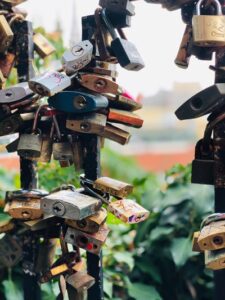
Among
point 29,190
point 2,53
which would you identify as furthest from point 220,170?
point 2,53

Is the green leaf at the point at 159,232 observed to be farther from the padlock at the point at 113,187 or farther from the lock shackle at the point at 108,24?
the lock shackle at the point at 108,24

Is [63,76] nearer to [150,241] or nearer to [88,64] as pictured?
[88,64]

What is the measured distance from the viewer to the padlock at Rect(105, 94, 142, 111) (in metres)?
0.97

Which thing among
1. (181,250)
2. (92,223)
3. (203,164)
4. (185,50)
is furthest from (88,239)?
(181,250)

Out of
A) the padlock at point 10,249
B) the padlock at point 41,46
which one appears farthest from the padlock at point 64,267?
the padlock at point 41,46

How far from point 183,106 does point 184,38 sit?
0.13 metres

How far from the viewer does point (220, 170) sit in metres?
0.88

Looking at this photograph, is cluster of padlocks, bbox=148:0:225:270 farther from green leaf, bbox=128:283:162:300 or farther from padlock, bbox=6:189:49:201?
green leaf, bbox=128:283:162:300

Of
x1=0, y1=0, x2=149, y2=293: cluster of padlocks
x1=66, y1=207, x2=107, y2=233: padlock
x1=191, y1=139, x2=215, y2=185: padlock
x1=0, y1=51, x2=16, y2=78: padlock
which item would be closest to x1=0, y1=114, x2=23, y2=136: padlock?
x1=0, y1=0, x2=149, y2=293: cluster of padlocks

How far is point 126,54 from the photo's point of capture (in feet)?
2.95

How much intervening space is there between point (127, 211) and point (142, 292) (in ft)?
1.57

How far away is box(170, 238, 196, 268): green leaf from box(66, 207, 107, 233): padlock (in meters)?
0.45

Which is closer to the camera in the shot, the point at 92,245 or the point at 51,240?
the point at 92,245

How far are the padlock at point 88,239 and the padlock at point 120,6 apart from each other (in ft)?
1.26
